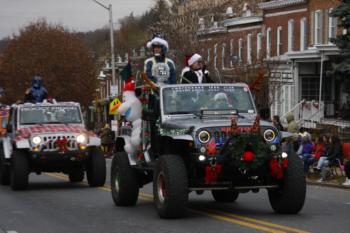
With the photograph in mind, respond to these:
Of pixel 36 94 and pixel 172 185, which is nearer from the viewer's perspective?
A: pixel 172 185

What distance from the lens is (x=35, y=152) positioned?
65.2 ft

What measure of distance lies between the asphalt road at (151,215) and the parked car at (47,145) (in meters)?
0.96

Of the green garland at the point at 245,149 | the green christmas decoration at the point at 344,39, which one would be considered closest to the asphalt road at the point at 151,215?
the green garland at the point at 245,149

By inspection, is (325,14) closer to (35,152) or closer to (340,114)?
(340,114)

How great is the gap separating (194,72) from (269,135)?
2656 mm

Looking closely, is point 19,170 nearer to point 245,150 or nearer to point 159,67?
point 159,67

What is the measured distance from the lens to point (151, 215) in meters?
14.1

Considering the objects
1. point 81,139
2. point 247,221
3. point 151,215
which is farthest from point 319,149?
point 247,221

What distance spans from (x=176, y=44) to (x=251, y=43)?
202 inches

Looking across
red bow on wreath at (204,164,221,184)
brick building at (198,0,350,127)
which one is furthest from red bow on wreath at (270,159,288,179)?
brick building at (198,0,350,127)

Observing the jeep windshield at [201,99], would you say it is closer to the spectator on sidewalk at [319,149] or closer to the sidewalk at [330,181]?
the sidewalk at [330,181]

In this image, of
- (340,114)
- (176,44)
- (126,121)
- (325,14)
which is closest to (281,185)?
(126,121)

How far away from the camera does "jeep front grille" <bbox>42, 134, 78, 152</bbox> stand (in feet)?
65.4

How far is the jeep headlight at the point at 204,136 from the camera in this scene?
1283 cm
